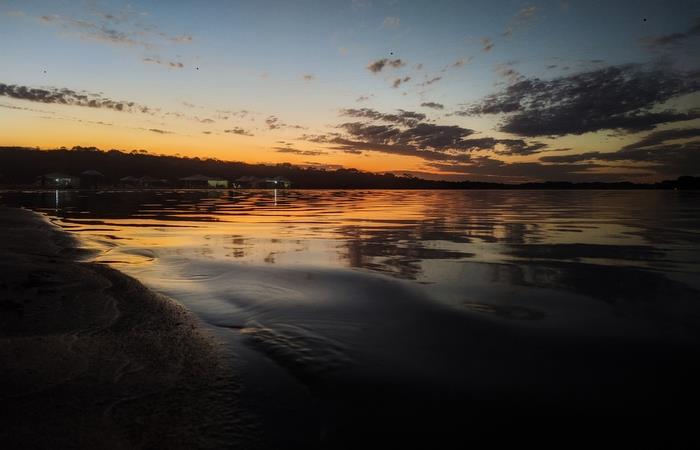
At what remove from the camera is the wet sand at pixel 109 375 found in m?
3.46

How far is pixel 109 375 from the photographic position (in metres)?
4.45

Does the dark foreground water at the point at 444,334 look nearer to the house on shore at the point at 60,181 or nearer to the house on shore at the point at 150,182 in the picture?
the house on shore at the point at 60,181

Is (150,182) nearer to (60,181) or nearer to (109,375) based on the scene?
(60,181)

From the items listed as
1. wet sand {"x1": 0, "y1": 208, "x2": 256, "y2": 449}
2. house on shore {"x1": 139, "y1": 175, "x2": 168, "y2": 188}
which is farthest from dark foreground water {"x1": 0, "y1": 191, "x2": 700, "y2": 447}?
house on shore {"x1": 139, "y1": 175, "x2": 168, "y2": 188}

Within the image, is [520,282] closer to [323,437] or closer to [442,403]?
[442,403]

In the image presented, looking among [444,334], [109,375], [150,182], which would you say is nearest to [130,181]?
[150,182]

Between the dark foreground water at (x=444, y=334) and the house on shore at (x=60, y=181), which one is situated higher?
the house on shore at (x=60, y=181)

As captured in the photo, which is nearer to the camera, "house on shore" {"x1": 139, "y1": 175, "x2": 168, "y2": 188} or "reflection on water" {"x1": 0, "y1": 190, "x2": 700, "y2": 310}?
"reflection on water" {"x1": 0, "y1": 190, "x2": 700, "y2": 310}

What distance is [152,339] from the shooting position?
5.57 meters

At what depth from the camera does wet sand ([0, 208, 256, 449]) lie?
11.3 ft

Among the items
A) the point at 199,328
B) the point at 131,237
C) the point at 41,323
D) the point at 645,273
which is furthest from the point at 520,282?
the point at 131,237

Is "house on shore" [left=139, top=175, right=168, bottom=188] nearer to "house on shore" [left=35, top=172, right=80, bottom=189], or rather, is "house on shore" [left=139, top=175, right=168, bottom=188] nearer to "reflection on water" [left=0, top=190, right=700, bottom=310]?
"house on shore" [left=35, top=172, right=80, bottom=189]

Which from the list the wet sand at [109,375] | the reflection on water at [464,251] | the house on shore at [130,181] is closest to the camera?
the wet sand at [109,375]

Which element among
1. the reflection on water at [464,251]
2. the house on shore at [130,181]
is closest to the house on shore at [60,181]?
the house on shore at [130,181]
